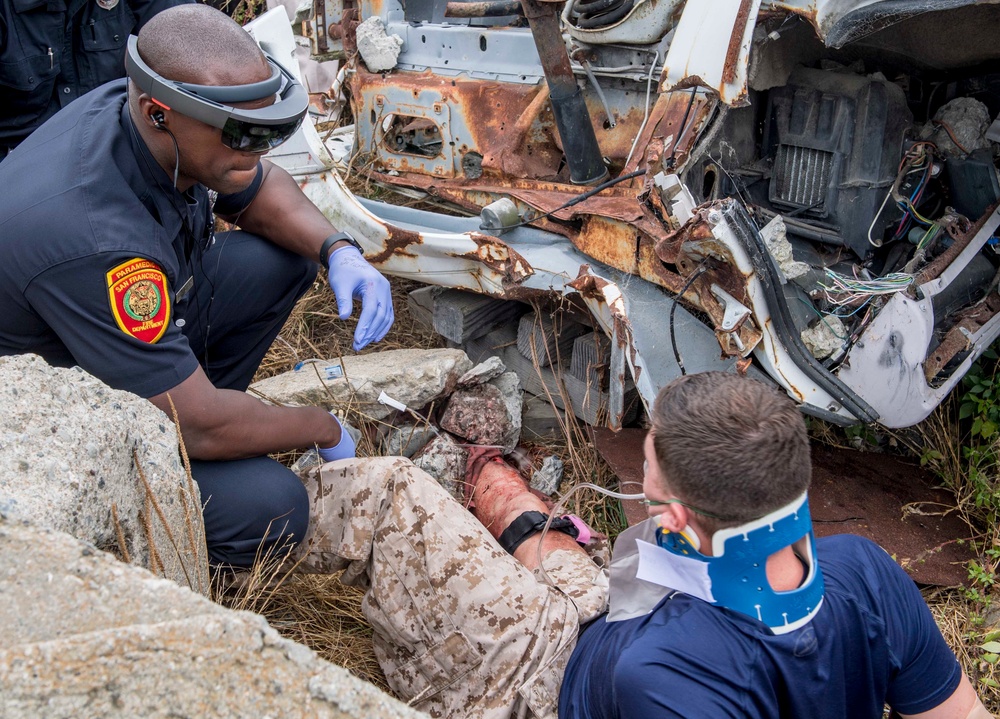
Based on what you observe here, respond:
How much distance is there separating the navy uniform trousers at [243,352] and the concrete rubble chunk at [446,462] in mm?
692

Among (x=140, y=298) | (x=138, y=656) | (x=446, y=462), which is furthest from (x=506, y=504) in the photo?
(x=138, y=656)

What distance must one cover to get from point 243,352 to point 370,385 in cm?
56

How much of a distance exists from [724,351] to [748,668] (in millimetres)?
1375

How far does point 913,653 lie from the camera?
64.3 inches

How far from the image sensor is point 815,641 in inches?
60.2

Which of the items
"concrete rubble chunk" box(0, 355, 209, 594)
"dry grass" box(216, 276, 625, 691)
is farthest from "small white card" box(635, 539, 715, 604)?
"dry grass" box(216, 276, 625, 691)

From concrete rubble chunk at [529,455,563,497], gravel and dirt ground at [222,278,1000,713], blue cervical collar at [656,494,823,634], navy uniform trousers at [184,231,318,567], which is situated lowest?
concrete rubble chunk at [529,455,563,497]

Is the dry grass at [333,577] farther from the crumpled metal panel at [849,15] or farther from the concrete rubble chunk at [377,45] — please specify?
the crumpled metal panel at [849,15]

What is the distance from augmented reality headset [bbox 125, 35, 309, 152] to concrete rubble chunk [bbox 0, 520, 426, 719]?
1233 mm

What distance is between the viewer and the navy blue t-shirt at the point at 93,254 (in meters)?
2.05

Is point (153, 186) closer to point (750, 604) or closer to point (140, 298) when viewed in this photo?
point (140, 298)

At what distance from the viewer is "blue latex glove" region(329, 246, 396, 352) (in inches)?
109

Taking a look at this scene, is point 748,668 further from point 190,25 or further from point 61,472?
point 190,25

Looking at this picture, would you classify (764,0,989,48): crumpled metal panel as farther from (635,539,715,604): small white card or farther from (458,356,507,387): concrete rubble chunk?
(458,356,507,387): concrete rubble chunk
